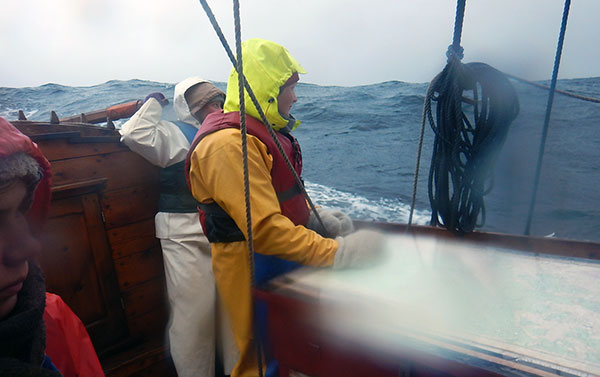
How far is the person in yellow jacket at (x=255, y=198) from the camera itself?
137 cm

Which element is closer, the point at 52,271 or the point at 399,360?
the point at 399,360

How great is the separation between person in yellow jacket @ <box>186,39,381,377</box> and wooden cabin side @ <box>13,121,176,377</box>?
3.31ft

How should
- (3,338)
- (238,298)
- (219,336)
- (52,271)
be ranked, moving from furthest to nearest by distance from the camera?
1. (219,336)
2. (52,271)
3. (238,298)
4. (3,338)

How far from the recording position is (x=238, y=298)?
1.58m

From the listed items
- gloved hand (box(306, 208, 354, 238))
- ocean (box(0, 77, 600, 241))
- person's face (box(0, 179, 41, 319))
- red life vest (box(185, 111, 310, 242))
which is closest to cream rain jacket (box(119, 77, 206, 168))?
red life vest (box(185, 111, 310, 242))

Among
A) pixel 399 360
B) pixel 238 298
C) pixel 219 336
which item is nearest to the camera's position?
pixel 399 360

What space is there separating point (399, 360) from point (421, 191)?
26.4ft

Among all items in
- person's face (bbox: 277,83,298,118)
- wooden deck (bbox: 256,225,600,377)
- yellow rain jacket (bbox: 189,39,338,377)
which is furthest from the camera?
person's face (bbox: 277,83,298,118)

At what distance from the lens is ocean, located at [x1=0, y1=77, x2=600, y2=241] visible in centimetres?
655

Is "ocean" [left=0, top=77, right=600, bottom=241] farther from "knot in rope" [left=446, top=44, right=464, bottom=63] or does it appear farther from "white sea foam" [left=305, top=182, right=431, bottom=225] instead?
"knot in rope" [left=446, top=44, right=464, bottom=63]

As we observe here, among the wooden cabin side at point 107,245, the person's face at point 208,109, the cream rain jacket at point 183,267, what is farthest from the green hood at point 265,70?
the wooden cabin side at point 107,245

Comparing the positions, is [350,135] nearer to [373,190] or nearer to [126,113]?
[373,190]

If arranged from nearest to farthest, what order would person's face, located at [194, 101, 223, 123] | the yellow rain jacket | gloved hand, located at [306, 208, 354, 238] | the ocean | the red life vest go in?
the yellow rain jacket < the red life vest < gloved hand, located at [306, 208, 354, 238] < person's face, located at [194, 101, 223, 123] < the ocean

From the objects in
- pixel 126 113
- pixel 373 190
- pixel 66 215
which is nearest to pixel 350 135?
pixel 373 190
